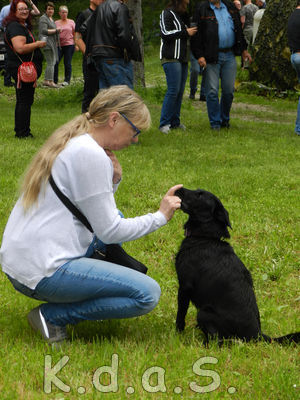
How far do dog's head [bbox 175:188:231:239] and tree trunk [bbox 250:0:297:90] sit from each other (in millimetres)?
12438

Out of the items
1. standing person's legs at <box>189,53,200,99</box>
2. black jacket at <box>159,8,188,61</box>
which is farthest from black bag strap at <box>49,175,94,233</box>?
standing person's legs at <box>189,53,200,99</box>

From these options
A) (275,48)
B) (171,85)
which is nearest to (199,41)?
(171,85)

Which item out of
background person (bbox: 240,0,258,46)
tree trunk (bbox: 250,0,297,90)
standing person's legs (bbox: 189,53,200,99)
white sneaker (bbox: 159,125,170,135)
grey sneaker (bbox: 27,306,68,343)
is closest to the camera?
grey sneaker (bbox: 27,306,68,343)

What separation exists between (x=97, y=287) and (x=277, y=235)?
2.64 m

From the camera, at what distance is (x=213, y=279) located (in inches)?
134

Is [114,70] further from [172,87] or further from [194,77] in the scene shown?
[194,77]

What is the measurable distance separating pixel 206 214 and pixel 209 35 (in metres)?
6.52

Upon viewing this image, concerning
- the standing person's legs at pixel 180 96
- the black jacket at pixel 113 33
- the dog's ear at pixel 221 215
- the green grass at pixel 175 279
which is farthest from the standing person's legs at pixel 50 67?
the dog's ear at pixel 221 215

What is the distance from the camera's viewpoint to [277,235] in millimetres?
5398

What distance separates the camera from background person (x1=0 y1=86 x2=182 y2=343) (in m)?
3.14

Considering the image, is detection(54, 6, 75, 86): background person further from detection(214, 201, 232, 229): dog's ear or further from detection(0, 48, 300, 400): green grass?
detection(214, 201, 232, 229): dog's ear

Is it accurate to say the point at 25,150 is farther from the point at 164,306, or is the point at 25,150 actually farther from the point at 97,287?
the point at 97,287

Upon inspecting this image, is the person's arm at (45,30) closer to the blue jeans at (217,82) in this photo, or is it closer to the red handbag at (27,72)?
the blue jeans at (217,82)

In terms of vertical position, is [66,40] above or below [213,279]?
below
